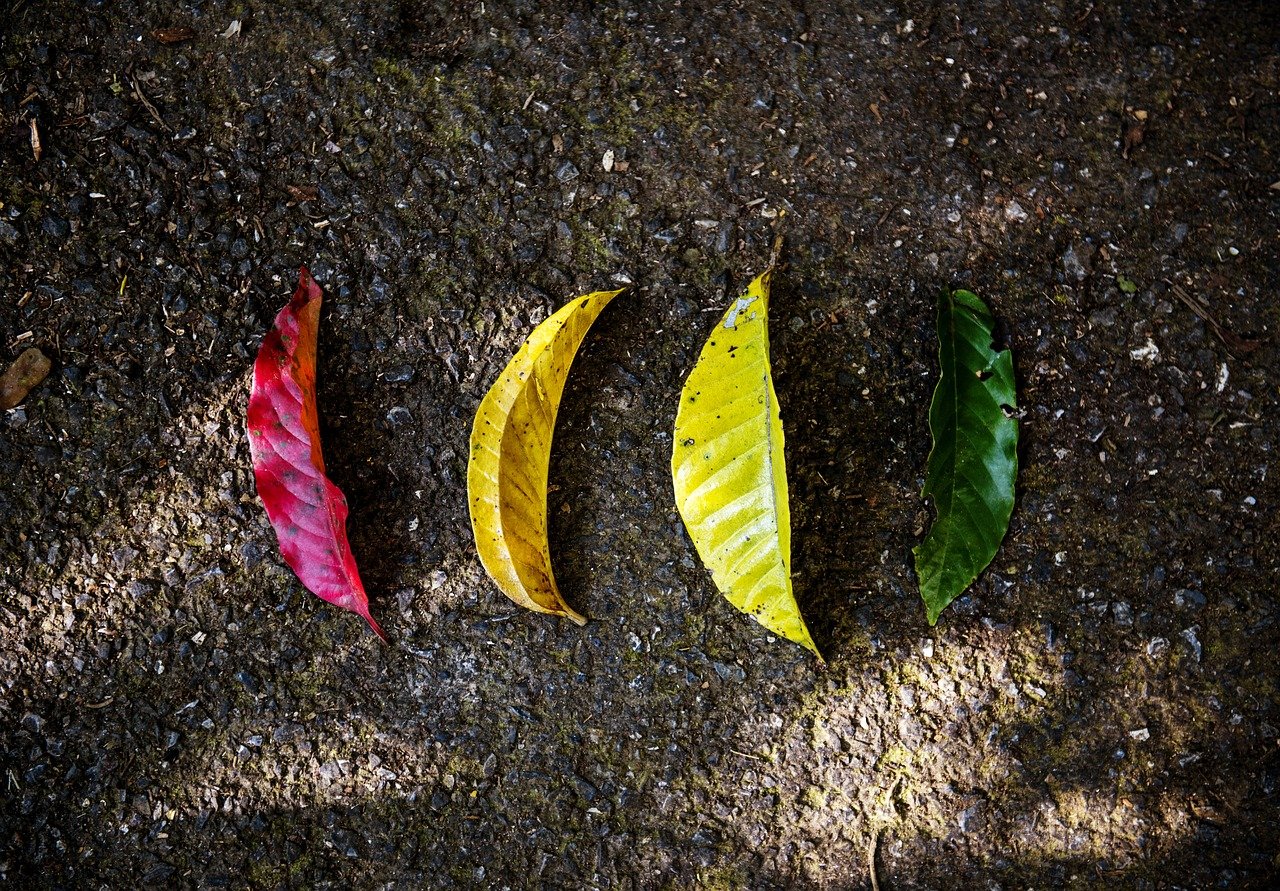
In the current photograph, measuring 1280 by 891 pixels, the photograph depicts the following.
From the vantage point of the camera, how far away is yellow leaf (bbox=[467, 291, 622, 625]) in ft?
6.07

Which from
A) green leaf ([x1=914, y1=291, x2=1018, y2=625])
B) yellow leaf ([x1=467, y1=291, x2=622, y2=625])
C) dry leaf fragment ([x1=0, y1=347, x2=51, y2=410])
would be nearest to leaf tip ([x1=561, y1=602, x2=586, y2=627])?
yellow leaf ([x1=467, y1=291, x2=622, y2=625])

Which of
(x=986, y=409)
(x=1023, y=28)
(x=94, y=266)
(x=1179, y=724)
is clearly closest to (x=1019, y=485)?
(x=986, y=409)

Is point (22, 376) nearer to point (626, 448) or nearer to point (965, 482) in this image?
point (626, 448)

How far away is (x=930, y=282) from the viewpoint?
6.66 feet

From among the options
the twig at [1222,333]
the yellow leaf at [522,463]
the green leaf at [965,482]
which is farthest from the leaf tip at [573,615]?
the twig at [1222,333]

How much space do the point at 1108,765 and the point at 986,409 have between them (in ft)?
2.69

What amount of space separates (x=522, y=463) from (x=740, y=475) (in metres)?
0.46

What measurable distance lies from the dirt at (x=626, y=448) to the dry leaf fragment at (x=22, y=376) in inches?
1.4

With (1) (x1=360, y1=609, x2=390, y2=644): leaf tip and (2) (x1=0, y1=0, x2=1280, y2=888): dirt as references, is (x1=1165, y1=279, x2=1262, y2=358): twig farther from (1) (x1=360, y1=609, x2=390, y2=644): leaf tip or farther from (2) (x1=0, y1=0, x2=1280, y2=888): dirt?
(1) (x1=360, y1=609, x2=390, y2=644): leaf tip

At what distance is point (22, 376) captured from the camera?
198 cm

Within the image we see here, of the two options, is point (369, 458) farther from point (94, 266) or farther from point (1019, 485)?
point (1019, 485)

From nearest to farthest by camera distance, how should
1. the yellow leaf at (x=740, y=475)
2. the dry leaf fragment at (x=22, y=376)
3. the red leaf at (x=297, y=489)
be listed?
the yellow leaf at (x=740, y=475), the red leaf at (x=297, y=489), the dry leaf fragment at (x=22, y=376)

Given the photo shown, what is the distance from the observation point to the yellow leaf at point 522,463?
1.85 meters

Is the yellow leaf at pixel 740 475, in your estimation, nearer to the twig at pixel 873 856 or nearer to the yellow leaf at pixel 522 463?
the yellow leaf at pixel 522 463
